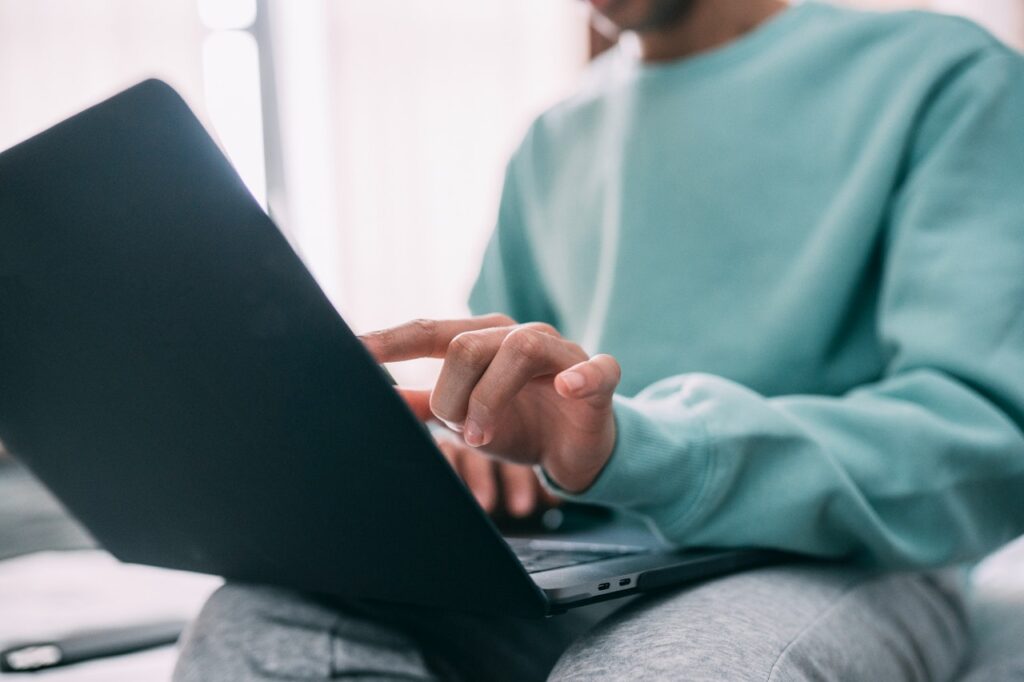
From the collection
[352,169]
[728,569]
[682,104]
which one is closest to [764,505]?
[728,569]

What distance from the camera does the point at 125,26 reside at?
2.66 metres

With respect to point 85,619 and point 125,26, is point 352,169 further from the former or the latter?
point 85,619

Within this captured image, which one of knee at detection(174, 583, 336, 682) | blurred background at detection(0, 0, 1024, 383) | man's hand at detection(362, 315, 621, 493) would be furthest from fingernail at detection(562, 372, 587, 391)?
blurred background at detection(0, 0, 1024, 383)

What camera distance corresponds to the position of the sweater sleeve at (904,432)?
54cm

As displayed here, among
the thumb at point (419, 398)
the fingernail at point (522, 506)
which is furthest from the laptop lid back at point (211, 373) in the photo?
the fingernail at point (522, 506)

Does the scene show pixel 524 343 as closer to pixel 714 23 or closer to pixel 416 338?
pixel 416 338

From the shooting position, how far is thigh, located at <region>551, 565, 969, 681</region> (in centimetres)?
42

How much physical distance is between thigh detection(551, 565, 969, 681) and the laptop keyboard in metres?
0.04

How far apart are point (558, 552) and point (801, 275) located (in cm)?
32

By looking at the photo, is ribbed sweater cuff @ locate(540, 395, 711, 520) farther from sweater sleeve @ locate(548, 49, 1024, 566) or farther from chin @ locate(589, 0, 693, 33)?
chin @ locate(589, 0, 693, 33)

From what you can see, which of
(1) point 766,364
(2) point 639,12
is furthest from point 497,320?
(2) point 639,12

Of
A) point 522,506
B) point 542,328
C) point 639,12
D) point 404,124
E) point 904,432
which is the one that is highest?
point 639,12

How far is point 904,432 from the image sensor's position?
572 millimetres

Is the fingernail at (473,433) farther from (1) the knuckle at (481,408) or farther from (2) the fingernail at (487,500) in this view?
(2) the fingernail at (487,500)
